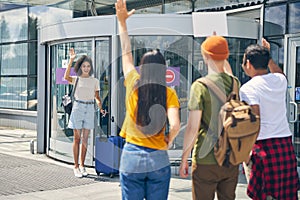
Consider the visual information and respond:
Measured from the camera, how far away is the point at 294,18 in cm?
817

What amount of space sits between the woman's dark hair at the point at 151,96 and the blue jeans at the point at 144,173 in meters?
0.18

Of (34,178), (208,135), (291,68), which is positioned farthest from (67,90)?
(208,135)

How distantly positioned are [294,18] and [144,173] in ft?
19.5

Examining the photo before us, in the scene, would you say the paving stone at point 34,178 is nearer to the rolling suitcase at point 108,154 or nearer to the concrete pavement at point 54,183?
the concrete pavement at point 54,183

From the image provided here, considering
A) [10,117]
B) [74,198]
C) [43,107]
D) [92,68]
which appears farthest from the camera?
[10,117]

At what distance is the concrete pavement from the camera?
19.4 ft

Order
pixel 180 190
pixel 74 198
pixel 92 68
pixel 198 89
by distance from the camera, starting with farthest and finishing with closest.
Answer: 1. pixel 92 68
2. pixel 180 190
3. pixel 74 198
4. pixel 198 89

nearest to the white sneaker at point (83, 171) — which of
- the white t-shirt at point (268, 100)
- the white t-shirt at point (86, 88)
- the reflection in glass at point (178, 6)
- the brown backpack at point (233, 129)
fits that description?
the white t-shirt at point (86, 88)

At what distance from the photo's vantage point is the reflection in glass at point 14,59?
16.4 meters

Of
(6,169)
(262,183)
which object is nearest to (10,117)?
(6,169)

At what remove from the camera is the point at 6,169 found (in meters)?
7.64

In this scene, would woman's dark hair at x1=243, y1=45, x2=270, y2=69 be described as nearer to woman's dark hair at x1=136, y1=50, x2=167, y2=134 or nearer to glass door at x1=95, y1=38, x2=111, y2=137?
woman's dark hair at x1=136, y1=50, x2=167, y2=134

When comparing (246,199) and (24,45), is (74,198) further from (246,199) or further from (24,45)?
(24,45)

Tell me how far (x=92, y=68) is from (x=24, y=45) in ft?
32.6
